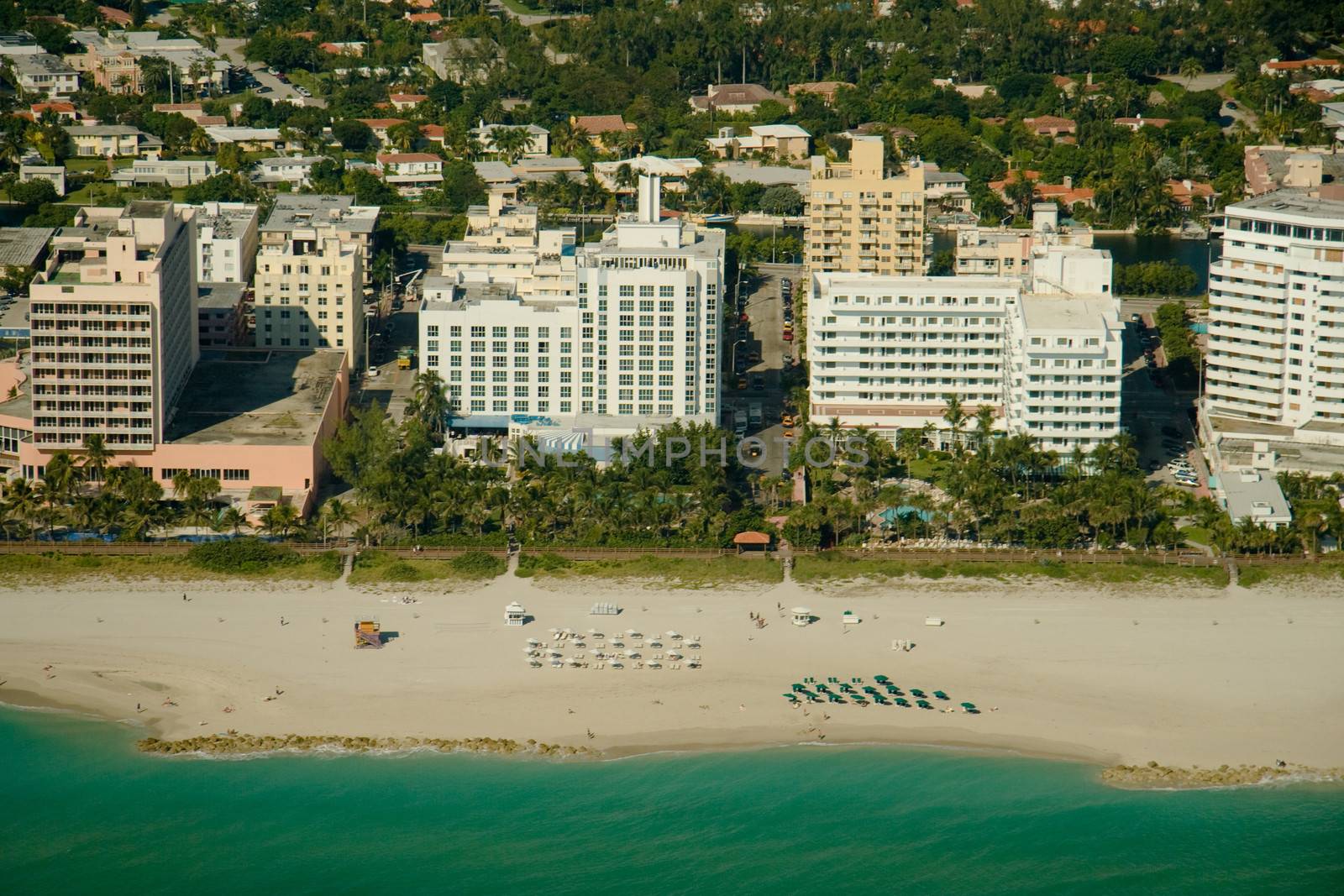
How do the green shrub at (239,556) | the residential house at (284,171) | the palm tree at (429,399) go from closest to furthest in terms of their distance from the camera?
the green shrub at (239,556)
the palm tree at (429,399)
the residential house at (284,171)

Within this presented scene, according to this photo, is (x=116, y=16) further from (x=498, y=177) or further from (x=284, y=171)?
(x=498, y=177)

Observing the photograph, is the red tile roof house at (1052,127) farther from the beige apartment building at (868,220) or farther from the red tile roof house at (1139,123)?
the beige apartment building at (868,220)

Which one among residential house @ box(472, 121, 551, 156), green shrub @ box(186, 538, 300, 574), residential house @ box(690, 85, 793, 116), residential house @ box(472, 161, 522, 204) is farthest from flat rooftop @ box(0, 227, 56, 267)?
residential house @ box(690, 85, 793, 116)

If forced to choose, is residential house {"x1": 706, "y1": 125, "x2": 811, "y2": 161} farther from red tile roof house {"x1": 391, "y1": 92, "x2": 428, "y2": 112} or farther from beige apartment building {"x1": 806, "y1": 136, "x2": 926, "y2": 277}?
beige apartment building {"x1": 806, "y1": 136, "x2": 926, "y2": 277}

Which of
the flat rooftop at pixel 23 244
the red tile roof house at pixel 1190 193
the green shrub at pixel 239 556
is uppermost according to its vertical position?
the red tile roof house at pixel 1190 193

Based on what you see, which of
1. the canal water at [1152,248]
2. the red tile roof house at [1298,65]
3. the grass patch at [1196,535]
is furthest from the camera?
the red tile roof house at [1298,65]

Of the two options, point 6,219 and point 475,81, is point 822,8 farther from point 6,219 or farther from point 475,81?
point 6,219

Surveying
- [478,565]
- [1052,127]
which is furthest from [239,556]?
[1052,127]

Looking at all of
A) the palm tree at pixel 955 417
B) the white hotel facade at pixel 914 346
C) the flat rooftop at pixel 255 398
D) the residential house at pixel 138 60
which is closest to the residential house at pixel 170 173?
the residential house at pixel 138 60
